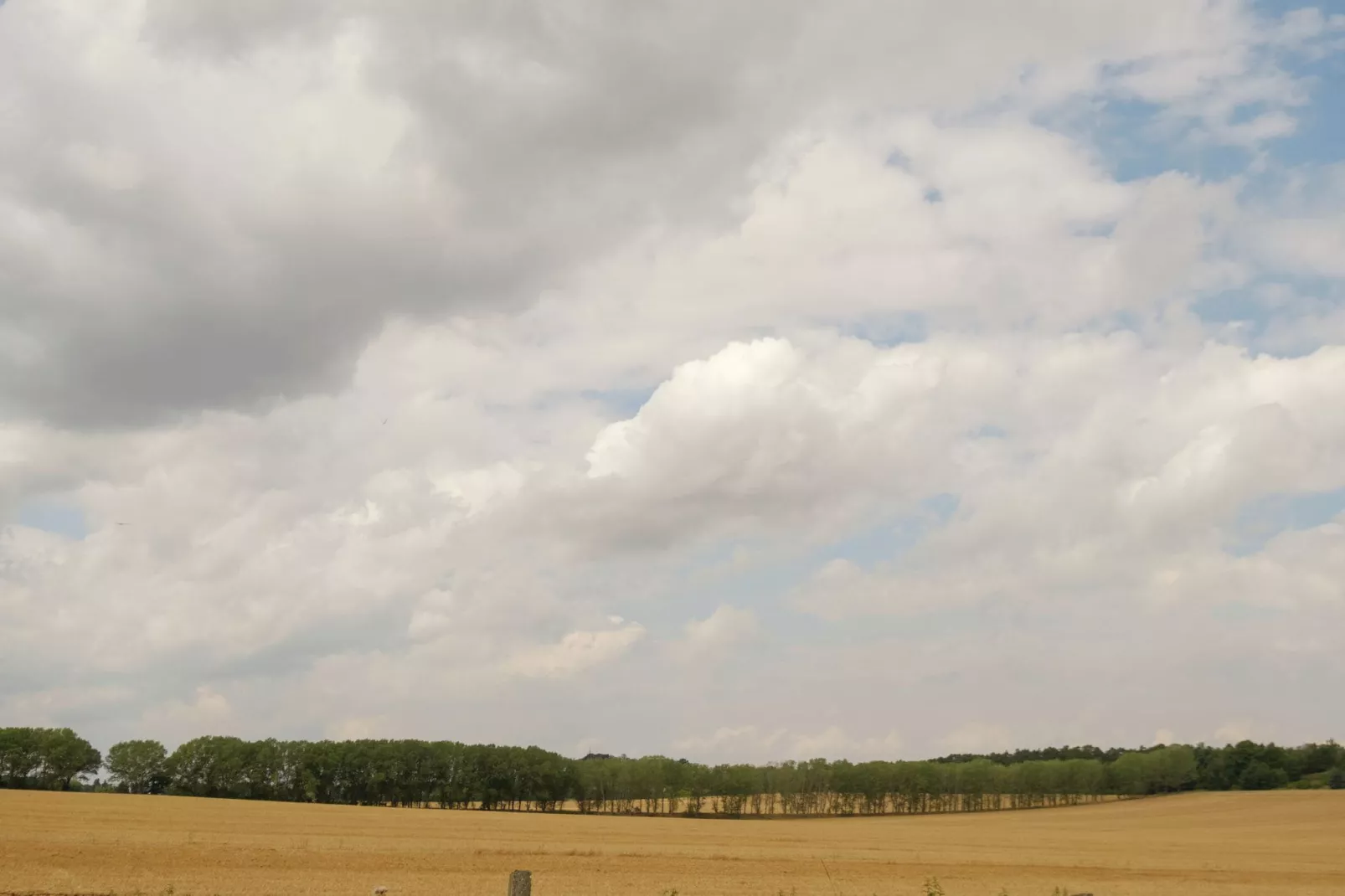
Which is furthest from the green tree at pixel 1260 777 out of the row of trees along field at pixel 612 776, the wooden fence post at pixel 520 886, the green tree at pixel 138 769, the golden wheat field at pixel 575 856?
the wooden fence post at pixel 520 886

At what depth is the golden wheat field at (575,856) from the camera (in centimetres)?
3916

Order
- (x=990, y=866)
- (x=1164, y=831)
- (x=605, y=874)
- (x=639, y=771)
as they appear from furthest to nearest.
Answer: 1. (x=639, y=771)
2. (x=1164, y=831)
3. (x=990, y=866)
4. (x=605, y=874)

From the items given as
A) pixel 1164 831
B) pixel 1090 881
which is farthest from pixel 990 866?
pixel 1164 831

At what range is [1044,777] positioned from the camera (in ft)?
575

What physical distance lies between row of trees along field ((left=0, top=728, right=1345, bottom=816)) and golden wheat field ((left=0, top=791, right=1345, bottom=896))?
39698mm

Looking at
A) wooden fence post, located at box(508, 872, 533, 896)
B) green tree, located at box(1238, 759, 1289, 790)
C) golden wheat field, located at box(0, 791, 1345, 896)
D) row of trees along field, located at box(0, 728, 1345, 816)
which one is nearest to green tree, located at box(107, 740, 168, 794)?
row of trees along field, located at box(0, 728, 1345, 816)

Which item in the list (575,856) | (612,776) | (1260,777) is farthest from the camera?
(1260,777)

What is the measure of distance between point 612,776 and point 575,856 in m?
105

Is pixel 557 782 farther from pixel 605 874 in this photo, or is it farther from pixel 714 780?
pixel 605 874

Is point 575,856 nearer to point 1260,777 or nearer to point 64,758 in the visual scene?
point 64,758

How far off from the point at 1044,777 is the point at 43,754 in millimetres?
156785

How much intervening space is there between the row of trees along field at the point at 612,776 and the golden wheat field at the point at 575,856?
39.7m

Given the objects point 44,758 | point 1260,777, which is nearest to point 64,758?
point 44,758

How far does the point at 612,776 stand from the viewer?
513 ft
